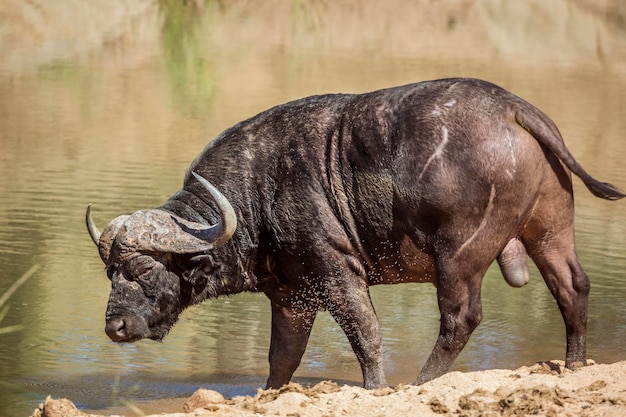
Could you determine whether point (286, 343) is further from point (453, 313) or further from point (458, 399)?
point (458, 399)

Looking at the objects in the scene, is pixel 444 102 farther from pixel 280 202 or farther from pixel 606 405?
pixel 606 405

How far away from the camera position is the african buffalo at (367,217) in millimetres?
7414

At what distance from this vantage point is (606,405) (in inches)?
255

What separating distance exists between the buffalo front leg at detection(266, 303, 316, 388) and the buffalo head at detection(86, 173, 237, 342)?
0.78 m

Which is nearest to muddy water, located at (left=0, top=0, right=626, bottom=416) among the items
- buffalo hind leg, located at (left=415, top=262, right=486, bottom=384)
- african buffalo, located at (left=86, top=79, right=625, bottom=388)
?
african buffalo, located at (left=86, top=79, right=625, bottom=388)

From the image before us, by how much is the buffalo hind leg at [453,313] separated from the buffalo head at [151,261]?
1.32 meters

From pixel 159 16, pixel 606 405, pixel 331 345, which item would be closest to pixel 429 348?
pixel 331 345

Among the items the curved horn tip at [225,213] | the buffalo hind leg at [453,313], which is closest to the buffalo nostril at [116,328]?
the curved horn tip at [225,213]

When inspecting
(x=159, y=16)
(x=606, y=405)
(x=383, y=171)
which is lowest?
(x=159, y=16)

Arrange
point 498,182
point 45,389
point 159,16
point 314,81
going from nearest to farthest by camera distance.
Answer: point 498,182, point 45,389, point 314,81, point 159,16

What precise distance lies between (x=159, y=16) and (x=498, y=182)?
22482 millimetres

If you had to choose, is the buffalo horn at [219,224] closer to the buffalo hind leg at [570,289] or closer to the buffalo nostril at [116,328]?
the buffalo nostril at [116,328]

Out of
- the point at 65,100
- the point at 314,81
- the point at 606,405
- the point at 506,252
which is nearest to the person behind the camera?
the point at 606,405

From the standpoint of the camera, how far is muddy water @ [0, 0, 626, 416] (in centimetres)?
953
